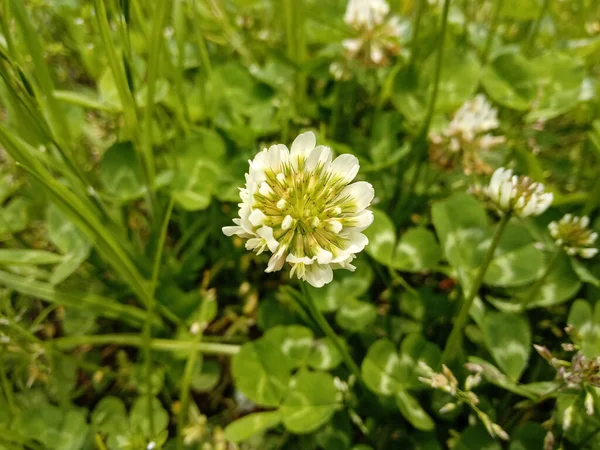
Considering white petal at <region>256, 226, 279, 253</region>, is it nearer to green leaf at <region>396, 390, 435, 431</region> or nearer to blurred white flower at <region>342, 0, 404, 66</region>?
green leaf at <region>396, 390, 435, 431</region>

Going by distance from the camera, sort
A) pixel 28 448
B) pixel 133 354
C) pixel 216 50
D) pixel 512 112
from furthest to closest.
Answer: pixel 216 50, pixel 512 112, pixel 133 354, pixel 28 448

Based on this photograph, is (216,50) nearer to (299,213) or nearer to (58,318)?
(58,318)

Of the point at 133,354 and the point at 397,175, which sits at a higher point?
the point at 397,175

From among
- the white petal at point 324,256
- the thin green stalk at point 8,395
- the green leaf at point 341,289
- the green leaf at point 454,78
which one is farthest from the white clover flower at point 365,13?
the thin green stalk at point 8,395

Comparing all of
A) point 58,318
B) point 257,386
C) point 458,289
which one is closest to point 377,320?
point 458,289

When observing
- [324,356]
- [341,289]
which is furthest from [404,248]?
[324,356]

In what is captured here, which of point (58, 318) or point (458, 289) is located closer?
point (458, 289)

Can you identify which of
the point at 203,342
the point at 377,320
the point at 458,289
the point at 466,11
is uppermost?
the point at 466,11

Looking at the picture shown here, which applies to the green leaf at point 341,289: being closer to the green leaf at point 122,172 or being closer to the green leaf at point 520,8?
the green leaf at point 122,172
